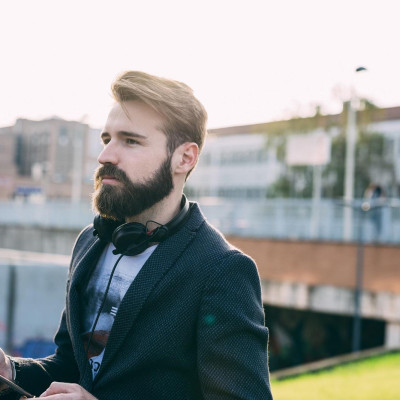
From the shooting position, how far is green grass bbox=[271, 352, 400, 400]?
1062 centimetres

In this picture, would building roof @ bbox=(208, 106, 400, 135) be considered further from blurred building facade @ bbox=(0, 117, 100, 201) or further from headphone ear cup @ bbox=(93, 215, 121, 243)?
headphone ear cup @ bbox=(93, 215, 121, 243)

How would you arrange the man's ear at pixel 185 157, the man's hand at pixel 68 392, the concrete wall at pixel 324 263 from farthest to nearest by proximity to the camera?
1. the concrete wall at pixel 324 263
2. the man's ear at pixel 185 157
3. the man's hand at pixel 68 392

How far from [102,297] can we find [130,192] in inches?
15.4

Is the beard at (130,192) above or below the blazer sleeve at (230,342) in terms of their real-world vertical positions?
above

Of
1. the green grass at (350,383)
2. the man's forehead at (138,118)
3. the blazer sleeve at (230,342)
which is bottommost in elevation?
the green grass at (350,383)

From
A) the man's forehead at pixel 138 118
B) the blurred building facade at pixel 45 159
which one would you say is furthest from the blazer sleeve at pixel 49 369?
the blurred building facade at pixel 45 159

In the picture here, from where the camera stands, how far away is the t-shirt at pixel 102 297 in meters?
2.26

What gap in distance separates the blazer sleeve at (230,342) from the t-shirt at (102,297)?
0.31m

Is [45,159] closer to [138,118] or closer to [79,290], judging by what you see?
[79,290]

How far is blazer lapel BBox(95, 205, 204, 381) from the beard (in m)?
0.16

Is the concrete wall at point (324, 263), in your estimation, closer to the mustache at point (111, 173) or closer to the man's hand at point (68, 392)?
the mustache at point (111, 173)

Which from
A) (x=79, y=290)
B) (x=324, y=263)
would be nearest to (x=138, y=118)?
(x=79, y=290)

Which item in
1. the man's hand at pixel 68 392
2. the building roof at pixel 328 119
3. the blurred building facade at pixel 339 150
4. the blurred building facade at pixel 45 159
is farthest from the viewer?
the blurred building facade at pixel 45 159


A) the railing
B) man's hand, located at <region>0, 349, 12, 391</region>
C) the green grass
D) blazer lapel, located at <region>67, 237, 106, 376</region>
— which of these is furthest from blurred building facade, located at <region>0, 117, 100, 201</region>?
man's hand, located at <region>0, 349, 12, 391</region>
